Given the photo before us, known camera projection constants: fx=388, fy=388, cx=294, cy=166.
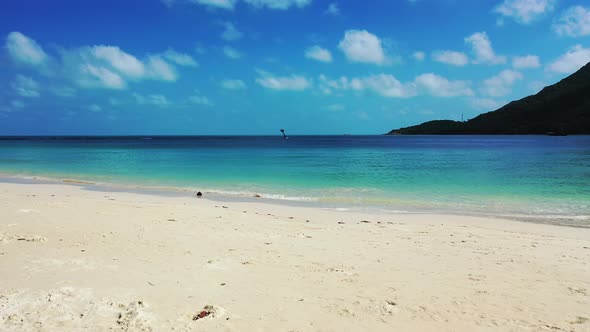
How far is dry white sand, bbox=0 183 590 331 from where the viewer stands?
481 centimetres

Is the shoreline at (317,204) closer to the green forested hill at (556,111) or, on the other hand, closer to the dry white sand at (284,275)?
the dry white sand at (284,275)

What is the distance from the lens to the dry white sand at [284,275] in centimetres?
481

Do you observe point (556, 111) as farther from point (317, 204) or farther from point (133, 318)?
point (133, 318)

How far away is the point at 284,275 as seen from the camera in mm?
6422

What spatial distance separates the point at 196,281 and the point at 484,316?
4.10 metres

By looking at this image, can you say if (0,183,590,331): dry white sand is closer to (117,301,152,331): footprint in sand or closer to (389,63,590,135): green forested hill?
(117,301,152,331): footprint in sand

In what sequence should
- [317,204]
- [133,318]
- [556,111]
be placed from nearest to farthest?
[133,318] → [317,204] → [556,111]

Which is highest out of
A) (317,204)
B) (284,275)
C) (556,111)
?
(556,111)

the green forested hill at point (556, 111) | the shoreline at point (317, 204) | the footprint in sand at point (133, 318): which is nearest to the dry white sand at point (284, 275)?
the footprint in sand at point (133, 318)

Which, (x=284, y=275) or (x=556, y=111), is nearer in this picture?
(x=284, y=275)

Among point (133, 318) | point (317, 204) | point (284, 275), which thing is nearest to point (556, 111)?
point (317, 204)

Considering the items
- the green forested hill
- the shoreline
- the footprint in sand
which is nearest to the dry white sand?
the footprint in sand

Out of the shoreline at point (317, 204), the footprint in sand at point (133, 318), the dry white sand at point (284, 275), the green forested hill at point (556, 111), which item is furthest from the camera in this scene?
the green forested hill at point (556, 111)

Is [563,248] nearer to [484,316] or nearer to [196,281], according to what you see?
[484,316]
